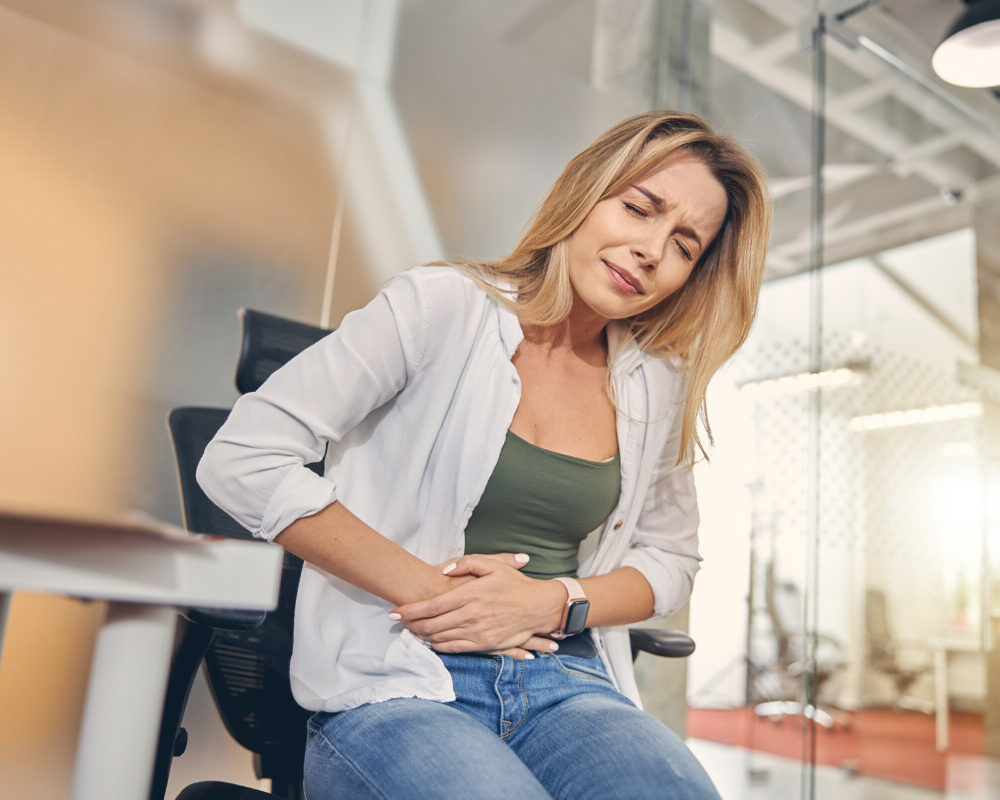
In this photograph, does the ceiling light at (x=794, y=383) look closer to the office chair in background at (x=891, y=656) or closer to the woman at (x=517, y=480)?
the office chair in background at (x=891, y=656)

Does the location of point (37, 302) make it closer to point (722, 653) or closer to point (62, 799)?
point (62, 799)

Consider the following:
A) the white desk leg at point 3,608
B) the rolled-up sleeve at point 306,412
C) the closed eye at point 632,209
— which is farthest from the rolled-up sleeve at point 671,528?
the white desk leg at point 3,608

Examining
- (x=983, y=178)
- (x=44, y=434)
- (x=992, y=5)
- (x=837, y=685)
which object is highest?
(x=992, y=5)

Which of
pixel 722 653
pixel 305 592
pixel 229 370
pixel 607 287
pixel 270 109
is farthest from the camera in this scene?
pixel 722 653

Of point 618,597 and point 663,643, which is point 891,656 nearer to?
point 663,643

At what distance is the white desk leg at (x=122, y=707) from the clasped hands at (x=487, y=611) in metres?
0.50

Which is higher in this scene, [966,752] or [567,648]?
[567,648]

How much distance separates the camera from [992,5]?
2621mm

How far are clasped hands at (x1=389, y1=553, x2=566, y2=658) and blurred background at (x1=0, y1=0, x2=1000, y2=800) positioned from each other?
1062 millimetres

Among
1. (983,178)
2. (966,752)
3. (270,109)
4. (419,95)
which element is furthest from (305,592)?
(983,178)

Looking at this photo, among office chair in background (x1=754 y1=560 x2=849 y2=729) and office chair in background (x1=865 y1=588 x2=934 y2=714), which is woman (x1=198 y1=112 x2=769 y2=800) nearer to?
office chair in background (x1=754 y1=560 x2=849 y2=729)

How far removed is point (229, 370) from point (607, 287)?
109cm

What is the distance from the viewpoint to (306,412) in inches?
36.4

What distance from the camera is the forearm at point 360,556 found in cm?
91
